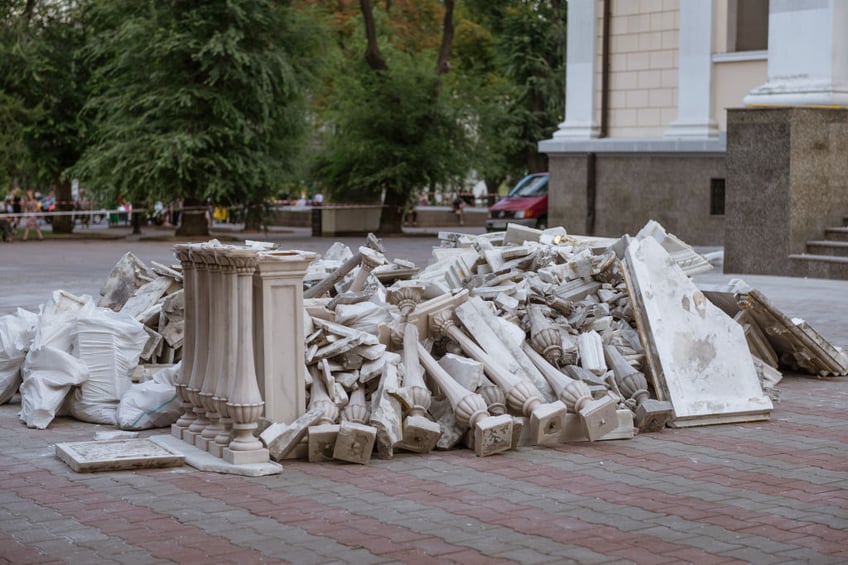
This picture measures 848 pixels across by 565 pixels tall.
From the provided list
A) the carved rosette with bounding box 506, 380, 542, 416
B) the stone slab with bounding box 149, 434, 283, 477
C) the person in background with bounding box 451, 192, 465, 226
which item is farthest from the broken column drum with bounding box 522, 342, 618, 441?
the person in background with bounding box 451, 192, 465, 226

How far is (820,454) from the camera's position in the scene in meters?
7.41

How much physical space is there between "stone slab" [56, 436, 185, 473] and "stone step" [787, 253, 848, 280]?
11396mm

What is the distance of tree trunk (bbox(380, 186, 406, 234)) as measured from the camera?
3512 centimetres

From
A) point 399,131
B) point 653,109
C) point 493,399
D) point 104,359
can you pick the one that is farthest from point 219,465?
point 399,131

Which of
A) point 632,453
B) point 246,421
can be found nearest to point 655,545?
point 632,453

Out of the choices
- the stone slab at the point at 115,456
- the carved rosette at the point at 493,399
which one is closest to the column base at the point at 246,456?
the stone slab at the point at 115,456

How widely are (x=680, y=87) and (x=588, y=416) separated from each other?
15.1 m

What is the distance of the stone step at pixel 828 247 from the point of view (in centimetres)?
1659

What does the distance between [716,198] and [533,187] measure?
39.4 ft

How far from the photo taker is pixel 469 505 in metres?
6.14

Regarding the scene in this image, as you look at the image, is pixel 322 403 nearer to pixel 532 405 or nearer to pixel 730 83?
pixel 532 405

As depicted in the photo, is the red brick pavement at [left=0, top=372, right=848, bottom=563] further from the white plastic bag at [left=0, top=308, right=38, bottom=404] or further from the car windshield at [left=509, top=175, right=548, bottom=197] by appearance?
the car windshield at [left=509, top=175, right=548, bottom=197]

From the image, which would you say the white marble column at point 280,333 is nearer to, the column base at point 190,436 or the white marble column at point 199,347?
the white marble column at point 199,347

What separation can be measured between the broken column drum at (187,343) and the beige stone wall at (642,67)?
15.4 m
